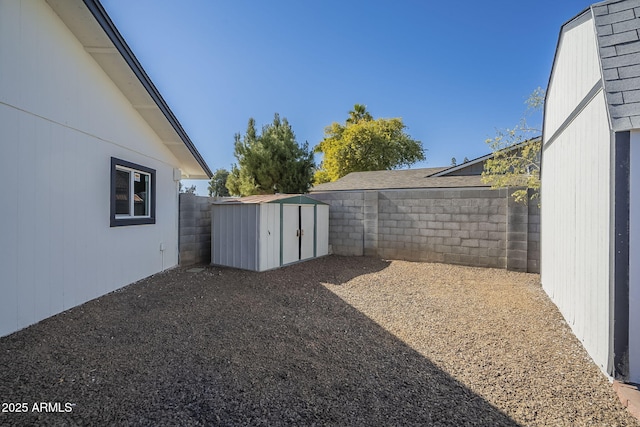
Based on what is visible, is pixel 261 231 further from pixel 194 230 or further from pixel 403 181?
pixel 403 181

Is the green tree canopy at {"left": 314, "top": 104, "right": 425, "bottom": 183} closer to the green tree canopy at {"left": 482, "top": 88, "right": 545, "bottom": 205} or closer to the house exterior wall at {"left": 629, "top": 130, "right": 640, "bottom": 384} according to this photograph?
the green tree canopy at {"left": 482, "top": 88, "right": 545, "bottom": 205}

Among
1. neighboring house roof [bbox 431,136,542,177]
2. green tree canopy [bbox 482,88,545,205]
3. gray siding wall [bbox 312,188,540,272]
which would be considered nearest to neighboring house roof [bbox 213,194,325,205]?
gray siding wall [bbox 312,188,540,272]

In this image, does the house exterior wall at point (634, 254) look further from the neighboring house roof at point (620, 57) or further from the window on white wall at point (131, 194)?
the window on white wall at point (131, 194)

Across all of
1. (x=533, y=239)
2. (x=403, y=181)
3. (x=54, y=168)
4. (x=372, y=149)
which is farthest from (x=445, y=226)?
(x=372, y=149)

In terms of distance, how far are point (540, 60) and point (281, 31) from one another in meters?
7.01

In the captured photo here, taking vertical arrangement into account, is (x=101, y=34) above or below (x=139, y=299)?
above

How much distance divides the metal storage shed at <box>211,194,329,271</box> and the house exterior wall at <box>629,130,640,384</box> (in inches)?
226

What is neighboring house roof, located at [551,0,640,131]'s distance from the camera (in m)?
2.35

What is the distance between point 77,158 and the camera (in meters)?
4.28

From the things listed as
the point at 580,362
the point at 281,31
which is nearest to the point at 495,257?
the point at 580,362

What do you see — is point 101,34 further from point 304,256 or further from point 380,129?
point 380,129

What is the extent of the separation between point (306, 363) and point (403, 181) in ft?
35.9

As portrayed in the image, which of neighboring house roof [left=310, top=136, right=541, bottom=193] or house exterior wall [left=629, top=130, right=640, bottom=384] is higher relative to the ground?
neighboring house roof [left=310, top=136, right=541, bottom=193]

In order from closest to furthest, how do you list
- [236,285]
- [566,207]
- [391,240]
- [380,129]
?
1. [566,207]
2. [236,285]
3. [391,240]
4. [380,129]
